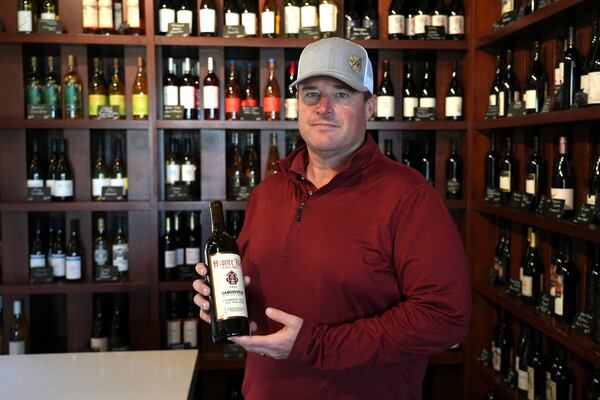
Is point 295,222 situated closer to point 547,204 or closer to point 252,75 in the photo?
point 547,204

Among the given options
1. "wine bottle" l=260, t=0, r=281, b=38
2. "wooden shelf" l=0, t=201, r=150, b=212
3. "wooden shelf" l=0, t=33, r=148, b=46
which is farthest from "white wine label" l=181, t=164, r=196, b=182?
"wine bottle" l=260, t=0, r=281, b=38

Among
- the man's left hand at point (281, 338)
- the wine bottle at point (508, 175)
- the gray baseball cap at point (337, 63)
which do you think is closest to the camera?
the man's left hand at point (281, 338)

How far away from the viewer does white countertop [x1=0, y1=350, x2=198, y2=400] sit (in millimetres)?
1423

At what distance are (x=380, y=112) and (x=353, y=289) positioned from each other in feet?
5.64

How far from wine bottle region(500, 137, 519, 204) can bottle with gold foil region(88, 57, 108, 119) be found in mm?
1718

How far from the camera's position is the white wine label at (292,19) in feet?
9.36

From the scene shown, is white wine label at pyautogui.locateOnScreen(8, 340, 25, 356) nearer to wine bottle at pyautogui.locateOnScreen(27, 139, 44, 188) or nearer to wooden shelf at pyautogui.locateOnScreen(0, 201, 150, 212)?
wooden shelf at pyautogui.locateOnScreen(0, 201, 150, 212)

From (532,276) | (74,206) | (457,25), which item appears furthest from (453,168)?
(74,206)

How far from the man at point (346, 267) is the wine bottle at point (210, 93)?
1442 millimetres

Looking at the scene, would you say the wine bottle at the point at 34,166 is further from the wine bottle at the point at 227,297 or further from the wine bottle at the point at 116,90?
the wine bottle at the point at 227,297

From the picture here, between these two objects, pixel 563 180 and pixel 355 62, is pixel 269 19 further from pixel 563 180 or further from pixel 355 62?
pixel 355 62

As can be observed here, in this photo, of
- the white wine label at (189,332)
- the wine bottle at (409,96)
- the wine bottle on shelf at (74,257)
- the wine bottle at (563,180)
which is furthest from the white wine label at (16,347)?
the wine bottle at (563,180)

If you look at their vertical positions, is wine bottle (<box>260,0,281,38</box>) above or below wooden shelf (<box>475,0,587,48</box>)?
above

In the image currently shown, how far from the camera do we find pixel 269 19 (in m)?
2.83
